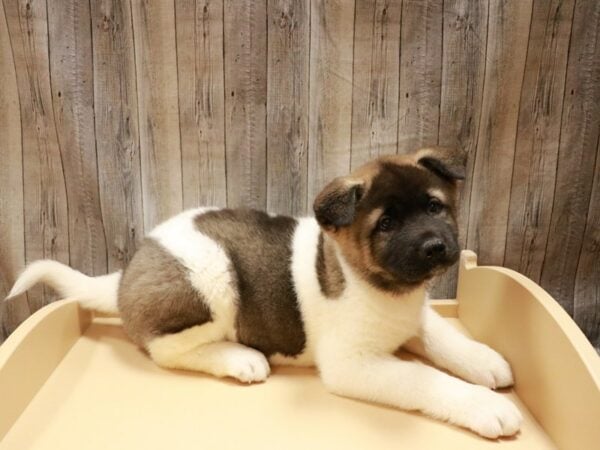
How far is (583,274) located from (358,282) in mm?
930

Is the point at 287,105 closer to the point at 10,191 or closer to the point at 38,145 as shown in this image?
the point at 38,145

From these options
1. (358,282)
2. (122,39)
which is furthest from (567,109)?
(122,39)

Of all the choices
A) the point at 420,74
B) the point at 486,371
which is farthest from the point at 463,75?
the point at 486,371

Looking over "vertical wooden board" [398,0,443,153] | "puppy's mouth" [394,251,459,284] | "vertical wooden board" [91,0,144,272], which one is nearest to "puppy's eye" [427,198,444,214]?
"puppy's mouth" [394,251,459,284]

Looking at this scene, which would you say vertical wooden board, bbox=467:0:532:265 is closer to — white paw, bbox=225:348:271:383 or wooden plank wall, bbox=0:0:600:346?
wooden plank wall, bbox=0:0:600:346

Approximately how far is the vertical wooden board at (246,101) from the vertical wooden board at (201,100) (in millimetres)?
24

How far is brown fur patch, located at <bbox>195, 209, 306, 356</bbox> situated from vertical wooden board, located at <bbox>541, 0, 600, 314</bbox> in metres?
0.90

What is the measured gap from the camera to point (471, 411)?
127 cm

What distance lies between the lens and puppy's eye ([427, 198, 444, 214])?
134 cm

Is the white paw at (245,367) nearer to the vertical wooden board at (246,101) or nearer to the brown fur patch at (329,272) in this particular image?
the brown fur patch at (329,272)

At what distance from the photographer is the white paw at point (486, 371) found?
146 centimetres

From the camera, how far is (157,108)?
5.68 ft

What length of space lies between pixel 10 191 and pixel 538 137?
1647mm

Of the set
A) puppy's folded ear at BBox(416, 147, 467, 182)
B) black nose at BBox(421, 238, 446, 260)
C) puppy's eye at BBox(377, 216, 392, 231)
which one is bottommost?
black nose at BBox(421, 238, 446, 260)
